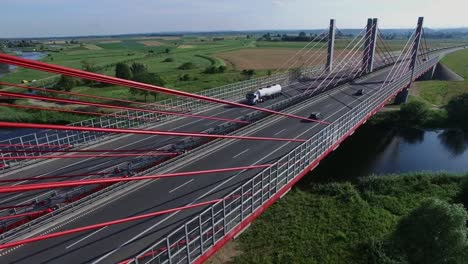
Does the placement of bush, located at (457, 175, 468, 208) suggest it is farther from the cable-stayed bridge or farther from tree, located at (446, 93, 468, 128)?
tree, located at (446, 93, 468, 128)

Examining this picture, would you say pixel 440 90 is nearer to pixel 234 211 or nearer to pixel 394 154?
pixel 394 154

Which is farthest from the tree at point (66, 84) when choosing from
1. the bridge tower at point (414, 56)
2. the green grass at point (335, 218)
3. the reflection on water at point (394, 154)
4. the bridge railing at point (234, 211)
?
the bridge tower at point (414, 56)

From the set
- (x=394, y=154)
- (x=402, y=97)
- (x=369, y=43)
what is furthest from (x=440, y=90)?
(x=394, y=154)

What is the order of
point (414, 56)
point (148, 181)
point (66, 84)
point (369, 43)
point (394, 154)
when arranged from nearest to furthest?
point (148, 181) < point (394, 154) < point (414, 56) < point (369, 43) < point (66, 84)

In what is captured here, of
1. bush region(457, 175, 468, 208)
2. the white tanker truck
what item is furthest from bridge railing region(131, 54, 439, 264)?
the white tanker truck

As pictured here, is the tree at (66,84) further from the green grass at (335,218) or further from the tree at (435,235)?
the tree at (435,235)

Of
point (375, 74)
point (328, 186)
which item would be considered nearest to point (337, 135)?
point (328, 186)

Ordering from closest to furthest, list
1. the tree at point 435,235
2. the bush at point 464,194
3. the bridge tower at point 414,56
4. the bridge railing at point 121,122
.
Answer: the tree at point 435,235 → the bridge railing at point 121,122 → the bush at point 464,194 → the bridge tower at point 414,56
